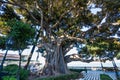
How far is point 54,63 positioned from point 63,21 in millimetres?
4957

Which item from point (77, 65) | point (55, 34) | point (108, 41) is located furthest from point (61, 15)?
point (77, 65)

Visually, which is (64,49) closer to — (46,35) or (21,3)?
(46,35)

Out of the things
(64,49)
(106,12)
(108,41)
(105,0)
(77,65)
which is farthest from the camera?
(77,65)

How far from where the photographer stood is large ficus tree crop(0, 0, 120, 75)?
61.0 feet

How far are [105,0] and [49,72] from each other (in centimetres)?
778

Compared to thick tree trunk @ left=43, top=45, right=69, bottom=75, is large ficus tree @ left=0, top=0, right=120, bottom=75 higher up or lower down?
higher up

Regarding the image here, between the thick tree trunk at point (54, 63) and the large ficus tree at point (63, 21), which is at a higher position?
the large ficus tree at point (63, 21)

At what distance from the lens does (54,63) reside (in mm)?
19062

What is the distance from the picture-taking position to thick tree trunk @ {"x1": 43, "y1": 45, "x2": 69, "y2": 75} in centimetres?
1867

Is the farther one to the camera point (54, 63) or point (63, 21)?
point (63, 21)

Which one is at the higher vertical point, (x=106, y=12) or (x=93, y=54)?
(x=106, y=12)

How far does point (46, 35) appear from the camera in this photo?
20281 mm

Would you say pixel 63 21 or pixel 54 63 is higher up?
pixel 63 21

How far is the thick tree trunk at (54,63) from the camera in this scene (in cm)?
1867
